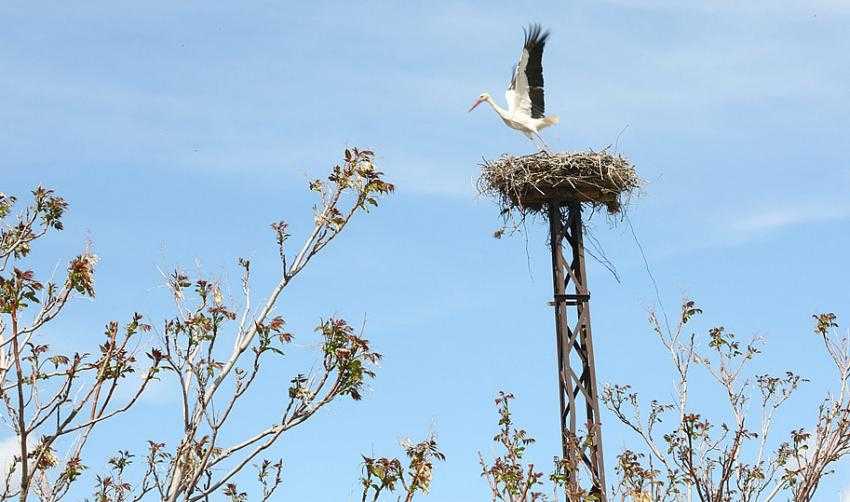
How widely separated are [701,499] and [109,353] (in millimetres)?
4569

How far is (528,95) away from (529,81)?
0.15 m

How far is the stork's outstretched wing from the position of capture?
11.0 meters

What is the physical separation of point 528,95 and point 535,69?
0.29 metres

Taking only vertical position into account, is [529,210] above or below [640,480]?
above

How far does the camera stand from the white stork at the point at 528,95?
11062mm

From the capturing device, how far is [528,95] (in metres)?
11.4

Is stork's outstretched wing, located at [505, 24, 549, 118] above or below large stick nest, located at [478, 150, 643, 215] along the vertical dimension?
above

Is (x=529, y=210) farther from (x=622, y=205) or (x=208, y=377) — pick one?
(x=208, y=377)

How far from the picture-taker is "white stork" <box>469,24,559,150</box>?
1106 centimetres

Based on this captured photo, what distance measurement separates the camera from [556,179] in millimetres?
10844

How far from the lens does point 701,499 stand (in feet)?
27.3

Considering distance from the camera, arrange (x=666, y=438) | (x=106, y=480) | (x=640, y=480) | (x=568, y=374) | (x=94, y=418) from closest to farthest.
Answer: (x=94, y=418) < (x=106, y=480) < (x=640, y=480) < (x=666, y=438) < (x=568, y=374)

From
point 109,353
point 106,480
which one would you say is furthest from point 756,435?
point 109,353

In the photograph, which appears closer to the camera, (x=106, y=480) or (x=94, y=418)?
(x=94, y=418)
